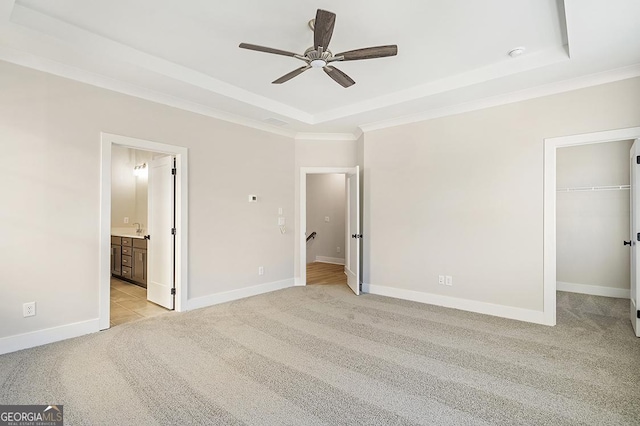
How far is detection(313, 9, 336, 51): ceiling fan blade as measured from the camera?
7.02 ft

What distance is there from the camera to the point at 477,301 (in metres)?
4.22

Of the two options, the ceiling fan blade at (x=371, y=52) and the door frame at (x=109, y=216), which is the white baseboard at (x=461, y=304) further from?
the ceiling fan blade at (x=371, y=52)

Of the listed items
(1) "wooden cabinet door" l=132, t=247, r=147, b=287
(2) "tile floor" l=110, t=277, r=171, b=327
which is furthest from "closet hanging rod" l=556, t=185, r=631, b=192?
(1) "wooden cabinet door" l=132, t=247, r=147, b=287

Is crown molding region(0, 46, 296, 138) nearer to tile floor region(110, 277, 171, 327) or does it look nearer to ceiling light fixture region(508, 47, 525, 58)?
tile floor region(110, 277, 171, 327)

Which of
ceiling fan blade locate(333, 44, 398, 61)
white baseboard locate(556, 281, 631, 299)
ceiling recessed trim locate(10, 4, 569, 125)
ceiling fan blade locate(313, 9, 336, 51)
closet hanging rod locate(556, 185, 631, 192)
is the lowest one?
white baseboard locate(556, 281, 631, 299)

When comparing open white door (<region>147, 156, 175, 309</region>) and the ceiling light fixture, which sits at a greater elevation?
the ceiling light fixture

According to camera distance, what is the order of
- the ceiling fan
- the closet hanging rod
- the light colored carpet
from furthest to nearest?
1. the closet hanging rod
2. the ceiling fan
3. the light colored carpet

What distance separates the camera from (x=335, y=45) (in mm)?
3109

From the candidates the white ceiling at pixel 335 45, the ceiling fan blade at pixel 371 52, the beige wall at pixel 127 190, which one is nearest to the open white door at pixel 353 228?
the white ceiling at pixel 335 45

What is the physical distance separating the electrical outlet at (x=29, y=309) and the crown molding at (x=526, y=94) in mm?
4703

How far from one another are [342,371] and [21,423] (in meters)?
2.13

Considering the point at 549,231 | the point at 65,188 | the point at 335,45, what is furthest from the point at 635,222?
the point at 65,188

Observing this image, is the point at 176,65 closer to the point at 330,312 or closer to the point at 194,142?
the point at 194,142

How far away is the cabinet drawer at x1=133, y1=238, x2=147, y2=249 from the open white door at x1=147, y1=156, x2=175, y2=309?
0.71 meters
